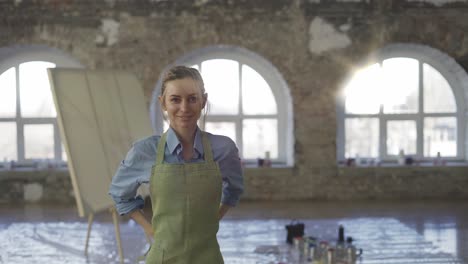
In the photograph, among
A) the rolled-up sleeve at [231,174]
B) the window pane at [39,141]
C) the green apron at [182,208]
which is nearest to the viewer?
the green apron at [182,208]

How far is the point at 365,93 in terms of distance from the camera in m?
9.21

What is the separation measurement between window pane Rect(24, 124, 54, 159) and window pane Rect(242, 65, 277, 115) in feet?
9.69

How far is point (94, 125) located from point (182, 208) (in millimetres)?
2903

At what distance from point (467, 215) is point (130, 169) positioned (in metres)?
6.19

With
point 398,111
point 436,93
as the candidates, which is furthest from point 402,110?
point 436,93

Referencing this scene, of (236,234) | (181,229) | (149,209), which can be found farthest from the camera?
(149,209)

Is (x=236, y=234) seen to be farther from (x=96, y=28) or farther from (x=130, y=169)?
(x=130, y=169)

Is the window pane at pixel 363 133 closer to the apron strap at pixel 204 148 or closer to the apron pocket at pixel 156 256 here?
the apron strap at pixel 204 148

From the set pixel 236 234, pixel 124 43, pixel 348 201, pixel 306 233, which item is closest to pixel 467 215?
pixel 348 201

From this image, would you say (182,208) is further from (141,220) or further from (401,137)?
(401,137)

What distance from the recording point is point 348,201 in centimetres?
859

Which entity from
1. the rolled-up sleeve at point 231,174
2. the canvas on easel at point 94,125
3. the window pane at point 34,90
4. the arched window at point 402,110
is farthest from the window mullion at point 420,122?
the rolled-up sleeve at point 231,174

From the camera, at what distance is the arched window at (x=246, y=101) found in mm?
9078

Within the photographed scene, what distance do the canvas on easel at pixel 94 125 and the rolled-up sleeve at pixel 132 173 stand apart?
2321mm
